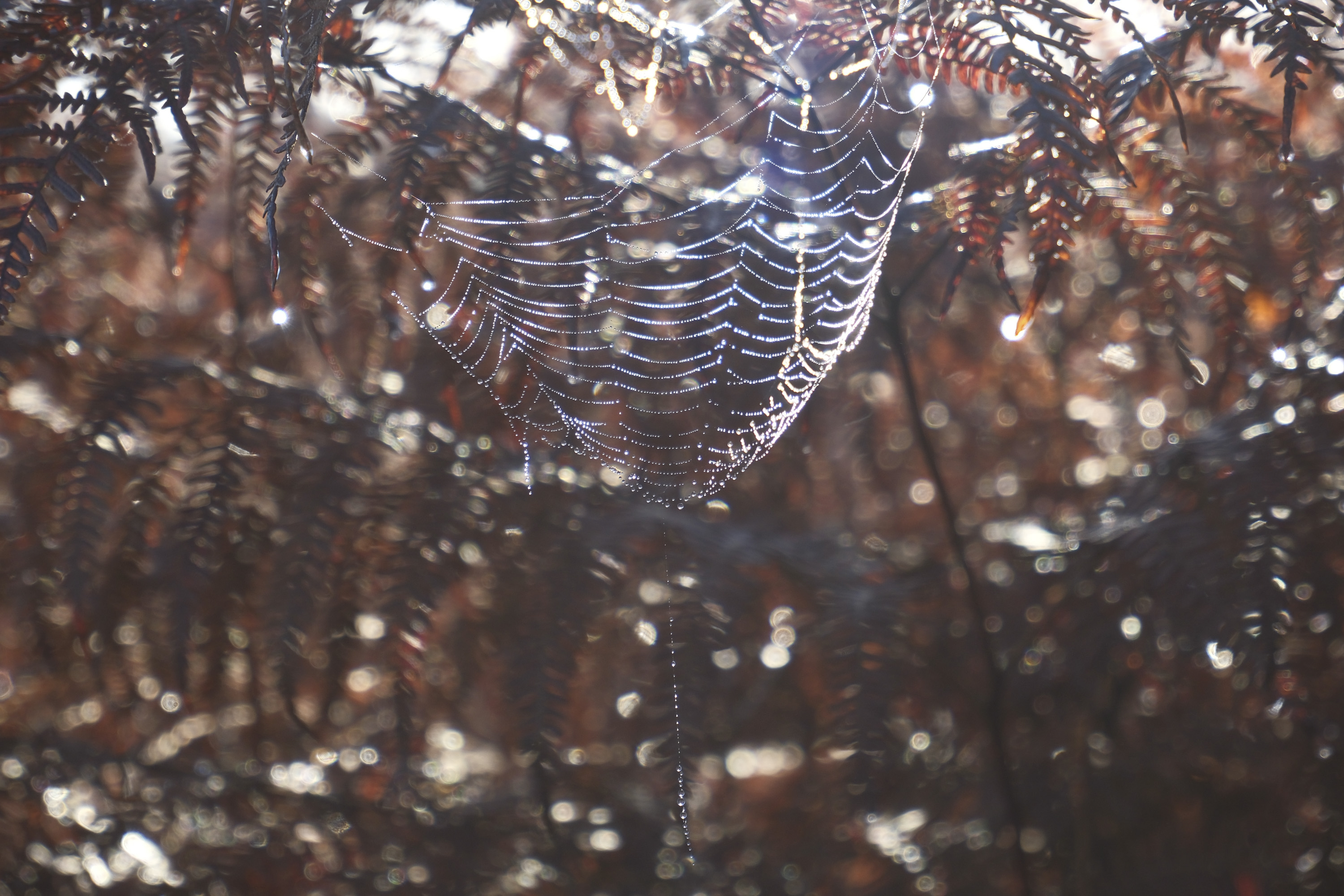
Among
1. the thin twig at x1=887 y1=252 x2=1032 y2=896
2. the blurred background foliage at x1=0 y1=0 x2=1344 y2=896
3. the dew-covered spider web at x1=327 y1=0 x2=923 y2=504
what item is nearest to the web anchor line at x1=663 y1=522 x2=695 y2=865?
the blurred background foliage at x1=0 y1=0 x2=1344 y2=896

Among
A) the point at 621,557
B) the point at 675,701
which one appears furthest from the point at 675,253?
the point at 675,701

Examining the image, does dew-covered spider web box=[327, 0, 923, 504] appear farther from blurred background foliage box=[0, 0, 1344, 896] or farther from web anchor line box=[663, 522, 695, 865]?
web anchor line box=[663, 522, 695, 865]

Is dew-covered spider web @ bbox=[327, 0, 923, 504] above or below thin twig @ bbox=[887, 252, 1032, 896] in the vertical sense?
above

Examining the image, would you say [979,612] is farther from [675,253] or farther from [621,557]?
[675,253]

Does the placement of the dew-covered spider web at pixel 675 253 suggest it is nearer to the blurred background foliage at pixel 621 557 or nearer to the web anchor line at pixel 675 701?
the blurred background foliage at pixel 621 557

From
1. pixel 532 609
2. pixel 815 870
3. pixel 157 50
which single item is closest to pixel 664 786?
pixel 815 870

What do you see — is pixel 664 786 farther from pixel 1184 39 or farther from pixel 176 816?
pixel 1184 39

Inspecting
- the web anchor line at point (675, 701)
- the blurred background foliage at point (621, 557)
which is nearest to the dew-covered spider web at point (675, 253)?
the blurred background foliage at point (621, 557)

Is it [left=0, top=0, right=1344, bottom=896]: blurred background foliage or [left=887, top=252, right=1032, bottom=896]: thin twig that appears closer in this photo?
[left=0, top=0, right=1344, bottom=896]: blurred background foliage
